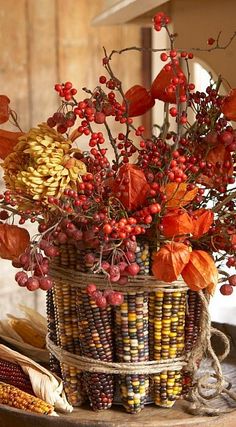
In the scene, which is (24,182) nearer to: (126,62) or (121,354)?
(121,354)

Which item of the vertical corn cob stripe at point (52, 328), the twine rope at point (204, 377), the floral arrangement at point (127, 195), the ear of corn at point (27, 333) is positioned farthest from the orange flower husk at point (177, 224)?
the ear of corn at point (27, 333)

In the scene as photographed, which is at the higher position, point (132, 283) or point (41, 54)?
point (41, 54)

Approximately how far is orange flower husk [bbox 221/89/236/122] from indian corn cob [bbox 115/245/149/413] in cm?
16

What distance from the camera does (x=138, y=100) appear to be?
96 cm

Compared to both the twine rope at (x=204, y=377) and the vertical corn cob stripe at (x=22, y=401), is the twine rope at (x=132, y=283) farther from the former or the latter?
the vertical corn cob stripe at (x=22, y=401)

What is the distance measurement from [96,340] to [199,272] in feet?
0.50

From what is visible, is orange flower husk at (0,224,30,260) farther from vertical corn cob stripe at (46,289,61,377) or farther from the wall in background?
the wall in background

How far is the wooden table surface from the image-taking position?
881 millimetres

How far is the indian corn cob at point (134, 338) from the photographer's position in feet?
3.06

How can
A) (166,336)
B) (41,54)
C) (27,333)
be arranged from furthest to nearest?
(41,54)
(27,333)
(166,336)

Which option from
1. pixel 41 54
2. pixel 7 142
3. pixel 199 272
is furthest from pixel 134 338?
pixel 41 54

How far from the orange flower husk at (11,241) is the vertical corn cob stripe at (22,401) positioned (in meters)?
0.15

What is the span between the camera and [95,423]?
872mm

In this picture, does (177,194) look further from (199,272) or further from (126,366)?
(126,366)
